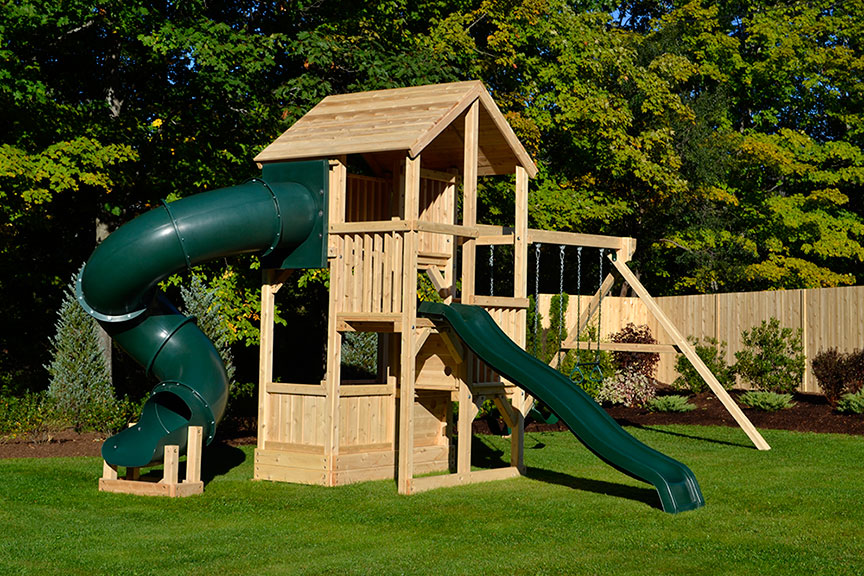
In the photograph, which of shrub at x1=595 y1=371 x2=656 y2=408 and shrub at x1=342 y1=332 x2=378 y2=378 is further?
shrub at x1=595 y1=371 x2=656 y2=408

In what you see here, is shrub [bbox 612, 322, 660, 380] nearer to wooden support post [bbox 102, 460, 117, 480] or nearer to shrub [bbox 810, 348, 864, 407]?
shrub [bbox 810, 348, 864, 407]

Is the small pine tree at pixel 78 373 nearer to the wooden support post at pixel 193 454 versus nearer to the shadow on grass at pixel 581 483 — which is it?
the wooden support post at pixel 193 454

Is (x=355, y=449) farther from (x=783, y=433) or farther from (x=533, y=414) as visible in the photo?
(x=783, y=433)

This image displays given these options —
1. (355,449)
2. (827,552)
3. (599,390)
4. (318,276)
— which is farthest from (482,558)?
(599,390)

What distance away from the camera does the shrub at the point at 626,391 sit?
821 inches

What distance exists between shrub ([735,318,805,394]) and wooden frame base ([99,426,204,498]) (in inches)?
514

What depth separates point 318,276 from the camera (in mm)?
17234

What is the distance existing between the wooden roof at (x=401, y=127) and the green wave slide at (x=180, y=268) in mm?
386

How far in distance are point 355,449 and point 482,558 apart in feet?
14.5

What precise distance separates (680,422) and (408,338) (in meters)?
8.81

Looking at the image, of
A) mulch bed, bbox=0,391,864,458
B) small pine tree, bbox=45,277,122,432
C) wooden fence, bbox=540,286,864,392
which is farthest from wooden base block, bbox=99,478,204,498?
wooden fence, bbox=540,286,864,392

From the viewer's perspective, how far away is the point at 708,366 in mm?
22062

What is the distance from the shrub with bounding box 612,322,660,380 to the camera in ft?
71.6

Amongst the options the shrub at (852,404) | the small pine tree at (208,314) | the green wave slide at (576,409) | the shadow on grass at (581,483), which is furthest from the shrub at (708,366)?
the green wave slide at (576,409)
